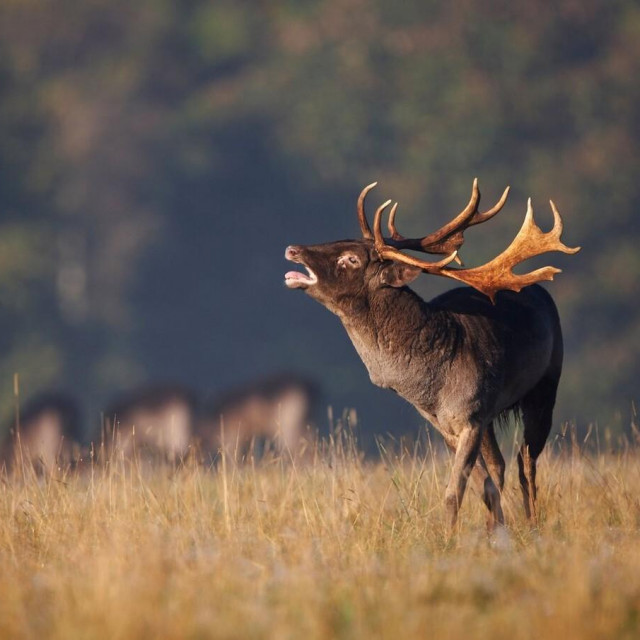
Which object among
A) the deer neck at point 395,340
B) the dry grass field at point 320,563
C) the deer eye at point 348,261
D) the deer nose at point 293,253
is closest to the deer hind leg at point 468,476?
the dry grass field at point 320,563

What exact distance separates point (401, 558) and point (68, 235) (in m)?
33.3

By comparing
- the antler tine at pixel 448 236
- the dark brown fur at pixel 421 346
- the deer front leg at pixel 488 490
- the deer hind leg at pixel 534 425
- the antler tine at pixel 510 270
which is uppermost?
the antler tine at pixel 448 236

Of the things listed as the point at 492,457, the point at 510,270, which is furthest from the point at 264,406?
the point at 510,270

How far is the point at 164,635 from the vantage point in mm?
5059

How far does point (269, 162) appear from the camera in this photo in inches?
1592

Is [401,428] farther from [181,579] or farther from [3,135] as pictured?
[181,579]

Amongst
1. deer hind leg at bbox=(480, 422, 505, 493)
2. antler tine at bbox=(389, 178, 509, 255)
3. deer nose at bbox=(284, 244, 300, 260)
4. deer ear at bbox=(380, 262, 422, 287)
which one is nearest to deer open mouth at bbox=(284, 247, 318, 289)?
deer nose at bbox=(284, 244, 300, 260)

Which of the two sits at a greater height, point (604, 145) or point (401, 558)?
point (604, 145)

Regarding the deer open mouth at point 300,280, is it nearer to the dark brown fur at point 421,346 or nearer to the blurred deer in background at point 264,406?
the dark brown fur at point 421,346

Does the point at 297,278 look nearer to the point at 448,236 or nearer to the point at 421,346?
the point at 421,346

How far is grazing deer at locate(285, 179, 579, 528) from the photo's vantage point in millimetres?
8219

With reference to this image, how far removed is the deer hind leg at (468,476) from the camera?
7984mm

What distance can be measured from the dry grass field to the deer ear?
104 cm

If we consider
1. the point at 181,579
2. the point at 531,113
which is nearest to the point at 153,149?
the point at 531,113
